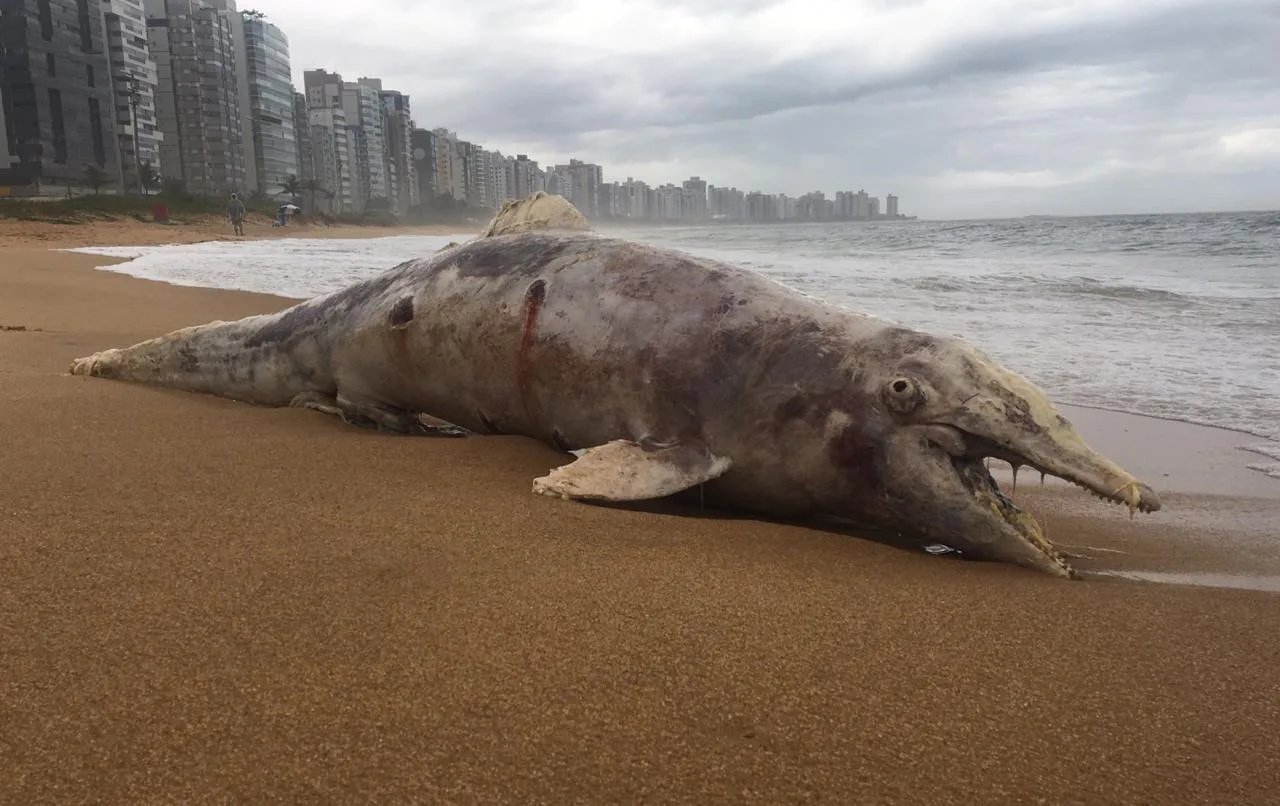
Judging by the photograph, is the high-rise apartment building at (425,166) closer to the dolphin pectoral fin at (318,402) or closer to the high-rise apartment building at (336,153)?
the high-rise apartment building at (336,153)

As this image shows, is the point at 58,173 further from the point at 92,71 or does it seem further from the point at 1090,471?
the point at 1090,471

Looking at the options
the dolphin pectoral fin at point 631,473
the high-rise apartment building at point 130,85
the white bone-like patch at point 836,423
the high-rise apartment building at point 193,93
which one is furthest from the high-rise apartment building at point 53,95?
the white bone-like patch at point 836,423

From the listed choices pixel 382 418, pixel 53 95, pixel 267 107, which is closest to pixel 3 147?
pixel 53 95

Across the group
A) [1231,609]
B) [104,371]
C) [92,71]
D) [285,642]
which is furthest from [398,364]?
[92,71]

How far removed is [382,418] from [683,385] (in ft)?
6.39

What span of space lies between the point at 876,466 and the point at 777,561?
2.39 feet

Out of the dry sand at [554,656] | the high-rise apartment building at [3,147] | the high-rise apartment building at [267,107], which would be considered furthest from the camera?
the high-rise apartment building at [267,107]

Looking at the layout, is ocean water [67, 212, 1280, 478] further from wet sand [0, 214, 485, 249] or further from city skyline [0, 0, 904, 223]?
city skyline [0, 0, 904, 223]

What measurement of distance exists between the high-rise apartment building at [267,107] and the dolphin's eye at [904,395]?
9261cm

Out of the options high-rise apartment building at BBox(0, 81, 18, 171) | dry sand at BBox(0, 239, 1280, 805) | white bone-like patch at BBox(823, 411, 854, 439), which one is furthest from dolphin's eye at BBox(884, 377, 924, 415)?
high-rise apartment building at BBox(0, 81, 18, 171)

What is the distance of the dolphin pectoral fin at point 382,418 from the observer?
4789 mm

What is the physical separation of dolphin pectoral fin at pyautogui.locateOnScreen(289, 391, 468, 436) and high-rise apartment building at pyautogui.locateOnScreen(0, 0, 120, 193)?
65794 mm

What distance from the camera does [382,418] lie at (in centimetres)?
480

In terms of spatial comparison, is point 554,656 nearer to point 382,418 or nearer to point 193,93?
point 382,418
